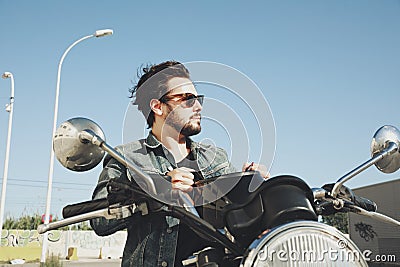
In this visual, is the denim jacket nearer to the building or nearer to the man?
the man

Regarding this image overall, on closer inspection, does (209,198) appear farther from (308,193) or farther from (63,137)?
(63,137)

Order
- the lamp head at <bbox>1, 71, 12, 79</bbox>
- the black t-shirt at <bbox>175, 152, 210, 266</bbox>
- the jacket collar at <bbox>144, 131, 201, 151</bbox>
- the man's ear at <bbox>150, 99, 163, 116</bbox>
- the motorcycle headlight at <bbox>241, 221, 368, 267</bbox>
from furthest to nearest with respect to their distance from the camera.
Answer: the lamp head at <bbox>1, 71, 12, 79</bbox> < the jacket collar at <bbox>144, 131, 201, 151</bbox> < the man's ear at <bbox>150, 99, 163, 116</bbox> < the black t-shirt at <bbox>175, 152, 210, 266</bbox> < the motorcycle headlight at <bbox>241, 221, 368, 267</bbox>

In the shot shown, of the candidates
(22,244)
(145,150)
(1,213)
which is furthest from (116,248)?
(145,150)

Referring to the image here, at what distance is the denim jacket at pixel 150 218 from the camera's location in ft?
5.38

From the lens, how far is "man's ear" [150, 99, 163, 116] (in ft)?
5.89

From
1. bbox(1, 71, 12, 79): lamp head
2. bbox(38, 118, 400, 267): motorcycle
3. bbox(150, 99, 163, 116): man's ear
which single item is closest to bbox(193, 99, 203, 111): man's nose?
bbox(150, 99, 163, 116): man's ear

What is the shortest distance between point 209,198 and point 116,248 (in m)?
32.3

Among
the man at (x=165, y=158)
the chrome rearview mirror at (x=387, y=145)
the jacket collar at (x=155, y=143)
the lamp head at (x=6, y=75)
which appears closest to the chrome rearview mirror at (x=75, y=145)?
the man at (x=165, y=158)

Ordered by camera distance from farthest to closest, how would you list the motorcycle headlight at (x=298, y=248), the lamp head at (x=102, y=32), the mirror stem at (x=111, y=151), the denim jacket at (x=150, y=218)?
the lamp head at (x=102, y=32) < the denim jacket at (x=150, y=218) < the mirror stem at (x=111, y=151) < the motorcycle headlight at (x=298, y=248)

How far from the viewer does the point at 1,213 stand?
54.2ft

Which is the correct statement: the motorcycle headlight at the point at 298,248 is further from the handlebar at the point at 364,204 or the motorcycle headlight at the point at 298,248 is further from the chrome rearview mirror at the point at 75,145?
the handlebar at the point at 364,204

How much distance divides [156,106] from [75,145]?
0.55 metres

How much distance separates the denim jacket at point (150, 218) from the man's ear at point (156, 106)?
13 cm

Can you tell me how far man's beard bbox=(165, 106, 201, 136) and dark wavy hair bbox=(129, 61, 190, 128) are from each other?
90 millimetres
